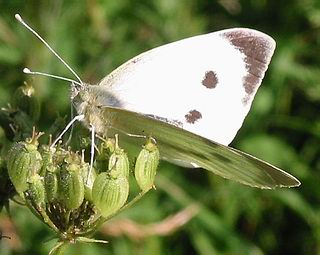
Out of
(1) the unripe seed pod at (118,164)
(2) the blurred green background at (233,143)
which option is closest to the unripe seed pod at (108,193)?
(1) the unripe seed pod at (118,164)

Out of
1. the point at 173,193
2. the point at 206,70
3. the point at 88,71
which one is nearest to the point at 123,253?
the point at 173,193

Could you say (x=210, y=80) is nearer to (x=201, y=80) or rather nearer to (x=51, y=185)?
(x=201, y=80)

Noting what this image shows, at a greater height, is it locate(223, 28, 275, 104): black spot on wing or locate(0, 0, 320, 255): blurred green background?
locate(223, 28, 275, 104): black spot on wing

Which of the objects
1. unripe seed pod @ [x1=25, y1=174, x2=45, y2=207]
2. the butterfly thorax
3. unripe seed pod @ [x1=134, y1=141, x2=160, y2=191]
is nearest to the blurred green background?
the butterfly thorax

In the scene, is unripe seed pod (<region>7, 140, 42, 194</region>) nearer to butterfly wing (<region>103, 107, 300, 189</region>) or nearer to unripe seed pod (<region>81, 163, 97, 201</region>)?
unripe seed pod (<region>81, 163, 97, 201</region>)

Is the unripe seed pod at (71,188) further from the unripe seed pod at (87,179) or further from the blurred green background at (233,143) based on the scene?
the blurred green background at (233,143)

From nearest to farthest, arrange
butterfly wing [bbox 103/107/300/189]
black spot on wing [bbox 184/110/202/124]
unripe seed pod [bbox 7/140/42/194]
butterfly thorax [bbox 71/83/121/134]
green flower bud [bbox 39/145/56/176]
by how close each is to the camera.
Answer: butterfly wing [bbox 103/107/300/189] < unripe seed pod [bbox 7/140/42/194] < green flower bud [bbox 39/145/56/176] < butterfly thorax [bbox 71/83/121/134] < black spot on wing [bbox 184/110/202/124]
